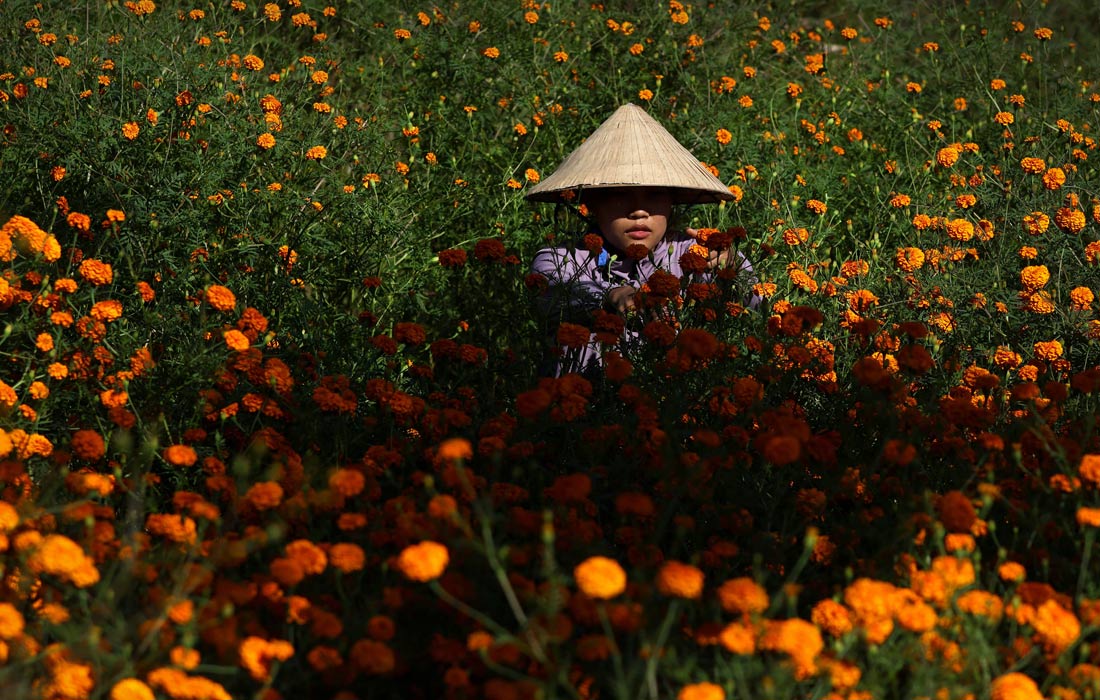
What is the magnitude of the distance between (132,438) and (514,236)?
66.6 inches

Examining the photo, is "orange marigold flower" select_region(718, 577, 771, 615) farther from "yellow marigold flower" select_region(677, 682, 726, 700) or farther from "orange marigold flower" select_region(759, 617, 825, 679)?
"yellow marigold flower" select_region(677, 682, 726, 700)

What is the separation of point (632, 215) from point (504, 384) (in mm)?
745

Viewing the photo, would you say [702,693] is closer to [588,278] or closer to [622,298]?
[622,298]

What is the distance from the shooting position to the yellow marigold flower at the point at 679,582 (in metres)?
1.97

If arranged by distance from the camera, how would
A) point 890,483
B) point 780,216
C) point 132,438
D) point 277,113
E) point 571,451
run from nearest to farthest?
point 890,483, point 571,451, point 132,438, point 277,113, point 780,216

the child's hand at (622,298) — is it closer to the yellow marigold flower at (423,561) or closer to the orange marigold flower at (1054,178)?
the yellow marigold flower at (423,561)

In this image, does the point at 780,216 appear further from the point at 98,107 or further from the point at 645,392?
the point at 98,107

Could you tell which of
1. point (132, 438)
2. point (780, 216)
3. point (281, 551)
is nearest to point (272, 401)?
point (132, 438)

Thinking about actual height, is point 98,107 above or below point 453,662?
above

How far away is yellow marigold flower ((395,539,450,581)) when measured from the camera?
198 cm

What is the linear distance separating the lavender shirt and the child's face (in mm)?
67

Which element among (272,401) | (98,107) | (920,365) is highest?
(98,107)

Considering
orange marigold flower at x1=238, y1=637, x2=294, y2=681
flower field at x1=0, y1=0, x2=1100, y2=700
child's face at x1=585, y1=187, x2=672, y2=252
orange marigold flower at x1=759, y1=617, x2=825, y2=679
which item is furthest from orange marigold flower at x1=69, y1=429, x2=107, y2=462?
child's face at x1=585, y1=187, x2=672, y2=252

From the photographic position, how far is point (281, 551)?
7.94ft
